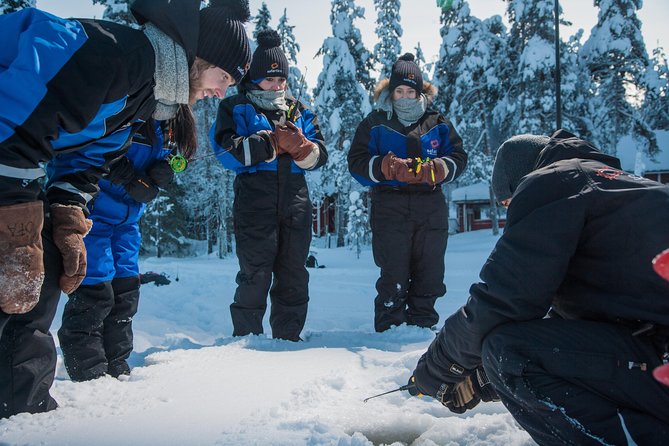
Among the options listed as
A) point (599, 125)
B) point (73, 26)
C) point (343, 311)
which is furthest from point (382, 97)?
point (599, 125)

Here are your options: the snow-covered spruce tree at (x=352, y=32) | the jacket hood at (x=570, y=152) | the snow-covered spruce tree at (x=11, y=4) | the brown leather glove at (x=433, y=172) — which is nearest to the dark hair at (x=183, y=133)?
the brown leather glove at (x=433, y=172)

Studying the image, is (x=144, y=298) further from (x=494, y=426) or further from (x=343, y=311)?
(x=494, y=426)

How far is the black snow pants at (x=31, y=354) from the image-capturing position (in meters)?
1.83

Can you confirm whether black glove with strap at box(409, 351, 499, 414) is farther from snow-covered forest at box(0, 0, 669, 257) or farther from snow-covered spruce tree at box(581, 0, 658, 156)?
snow-covered spruce tree at box(581, 0, 658, 156)

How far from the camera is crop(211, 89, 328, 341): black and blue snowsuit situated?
3834mm

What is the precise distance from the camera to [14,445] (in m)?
1.57

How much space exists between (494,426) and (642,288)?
0.76 meters

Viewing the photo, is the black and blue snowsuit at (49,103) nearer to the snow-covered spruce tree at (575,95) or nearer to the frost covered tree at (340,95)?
the snow-covered spruce tree at (575,95)

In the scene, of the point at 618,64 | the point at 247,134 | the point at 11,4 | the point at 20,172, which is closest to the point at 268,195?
the point at 247,134

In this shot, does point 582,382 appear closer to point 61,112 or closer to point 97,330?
point 61,112

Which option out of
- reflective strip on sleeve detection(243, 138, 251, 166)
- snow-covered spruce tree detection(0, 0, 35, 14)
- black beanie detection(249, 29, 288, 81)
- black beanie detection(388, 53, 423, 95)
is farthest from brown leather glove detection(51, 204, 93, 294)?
snow-covered spruce tree detection(0, 0, 35, 14)

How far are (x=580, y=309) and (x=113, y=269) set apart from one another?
2401 mm

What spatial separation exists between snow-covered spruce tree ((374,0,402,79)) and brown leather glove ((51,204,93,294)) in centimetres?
2250

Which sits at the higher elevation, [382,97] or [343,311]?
[382,97]
